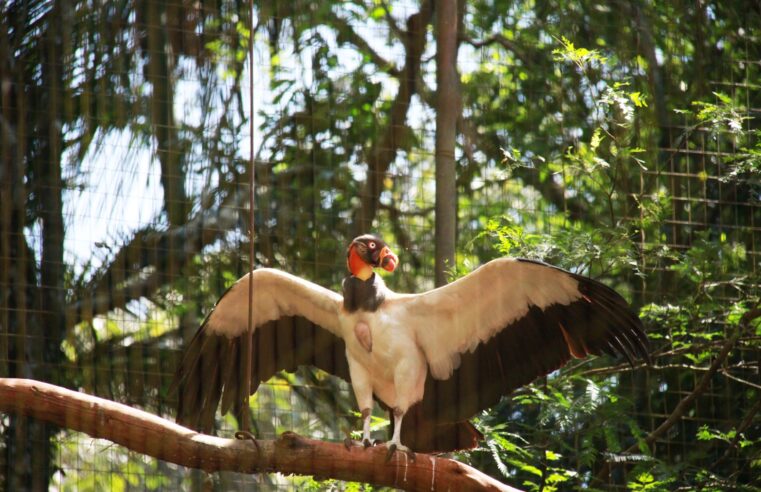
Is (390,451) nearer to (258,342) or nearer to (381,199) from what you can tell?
(258,342)

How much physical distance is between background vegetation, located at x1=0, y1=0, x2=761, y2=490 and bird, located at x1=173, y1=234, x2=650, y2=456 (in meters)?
0.64

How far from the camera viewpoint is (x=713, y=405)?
19.8ft

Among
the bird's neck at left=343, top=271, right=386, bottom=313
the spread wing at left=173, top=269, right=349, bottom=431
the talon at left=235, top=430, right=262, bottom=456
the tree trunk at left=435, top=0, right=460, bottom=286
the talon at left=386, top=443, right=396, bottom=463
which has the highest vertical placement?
the tree trunk at left=435, top=0, right=460, bottom=286

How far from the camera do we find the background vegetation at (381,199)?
213 inches

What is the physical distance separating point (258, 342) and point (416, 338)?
0.69 m

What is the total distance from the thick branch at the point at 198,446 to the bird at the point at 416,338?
1.35 feet

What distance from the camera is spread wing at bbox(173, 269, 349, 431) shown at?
14.9 feet

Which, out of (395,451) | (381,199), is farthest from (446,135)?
(395,451)

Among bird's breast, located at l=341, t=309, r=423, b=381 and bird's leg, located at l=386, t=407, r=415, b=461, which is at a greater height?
bird's breast, located at l=341, t=309, r=423, b=381

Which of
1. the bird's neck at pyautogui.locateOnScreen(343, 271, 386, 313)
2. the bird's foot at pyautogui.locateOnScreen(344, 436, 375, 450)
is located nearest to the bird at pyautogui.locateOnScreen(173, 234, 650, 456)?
the bird's neck at pyautogui.locateOnScreen(343, 271, 386, 313)

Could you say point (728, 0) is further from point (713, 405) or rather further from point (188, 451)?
point (188, 451)

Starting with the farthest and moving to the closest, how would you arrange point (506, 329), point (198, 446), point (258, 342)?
1. point (258, 342)
2. point (506, 329)
3. point (198, 446)

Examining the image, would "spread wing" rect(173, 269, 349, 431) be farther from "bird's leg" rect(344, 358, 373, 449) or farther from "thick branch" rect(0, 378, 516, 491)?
"thick branch" rect(0, 378, 516, 491)

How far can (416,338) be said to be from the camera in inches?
177
